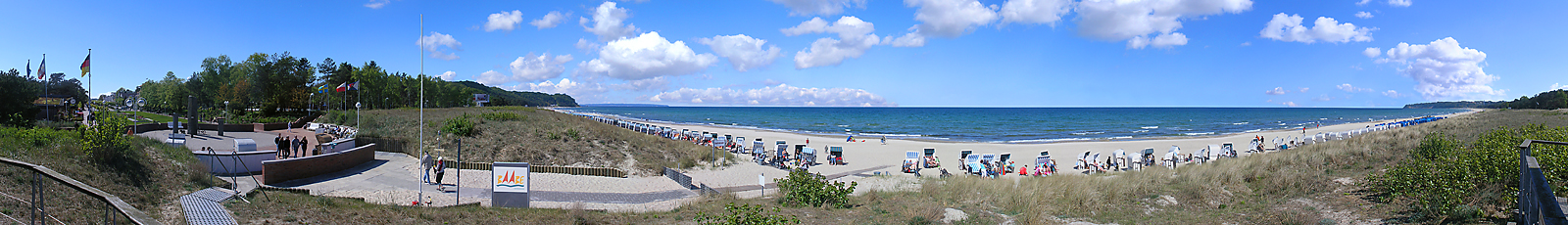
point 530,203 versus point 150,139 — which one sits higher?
point 150,139

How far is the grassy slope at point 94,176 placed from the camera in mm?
7969

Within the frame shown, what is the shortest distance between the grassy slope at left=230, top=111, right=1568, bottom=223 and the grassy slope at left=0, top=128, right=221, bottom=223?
4.76ft

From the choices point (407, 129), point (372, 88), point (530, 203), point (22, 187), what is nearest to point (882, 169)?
point (530, 203)

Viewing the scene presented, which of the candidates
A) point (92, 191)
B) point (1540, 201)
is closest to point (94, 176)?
point (92, 191)

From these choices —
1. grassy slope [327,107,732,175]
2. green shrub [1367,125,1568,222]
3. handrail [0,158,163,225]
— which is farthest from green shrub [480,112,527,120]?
green shrub [1367,125,1568,222]

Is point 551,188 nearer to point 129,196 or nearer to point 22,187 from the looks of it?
point 129,196

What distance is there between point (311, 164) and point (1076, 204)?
689 inches

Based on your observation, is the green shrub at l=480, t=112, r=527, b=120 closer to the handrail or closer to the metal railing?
the handrail

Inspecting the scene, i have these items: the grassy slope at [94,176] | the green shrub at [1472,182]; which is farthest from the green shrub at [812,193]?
the grassy slope at [94,176]

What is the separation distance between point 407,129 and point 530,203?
19.5 metres

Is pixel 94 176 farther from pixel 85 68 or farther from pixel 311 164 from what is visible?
pixel 85 68

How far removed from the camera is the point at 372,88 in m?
68.4

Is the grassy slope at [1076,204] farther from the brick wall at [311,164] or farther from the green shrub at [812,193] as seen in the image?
the brick wall at [311,164]

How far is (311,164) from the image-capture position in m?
15.9
